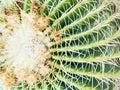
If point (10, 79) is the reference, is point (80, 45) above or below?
above

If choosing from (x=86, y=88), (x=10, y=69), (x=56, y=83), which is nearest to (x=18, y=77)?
(x=10, y=69)

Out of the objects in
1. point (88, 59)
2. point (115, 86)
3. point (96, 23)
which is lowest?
point (115, 86)

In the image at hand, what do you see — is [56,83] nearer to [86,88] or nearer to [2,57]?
[86,88]

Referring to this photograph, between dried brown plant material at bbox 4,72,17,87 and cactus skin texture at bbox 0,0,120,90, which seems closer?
cactus skin texture at bbox 0,0,120,90

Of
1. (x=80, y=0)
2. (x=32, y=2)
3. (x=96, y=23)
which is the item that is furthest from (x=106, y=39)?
(x=32, y=2)

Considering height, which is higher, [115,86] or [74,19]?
[74,19]

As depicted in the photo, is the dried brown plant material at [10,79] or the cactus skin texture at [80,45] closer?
the cactus skin texture at [80,45]

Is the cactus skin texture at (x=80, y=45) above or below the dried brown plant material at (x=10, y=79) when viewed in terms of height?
above

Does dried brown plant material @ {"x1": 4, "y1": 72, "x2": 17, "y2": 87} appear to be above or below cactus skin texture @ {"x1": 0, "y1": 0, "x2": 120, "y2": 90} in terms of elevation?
Result: below
